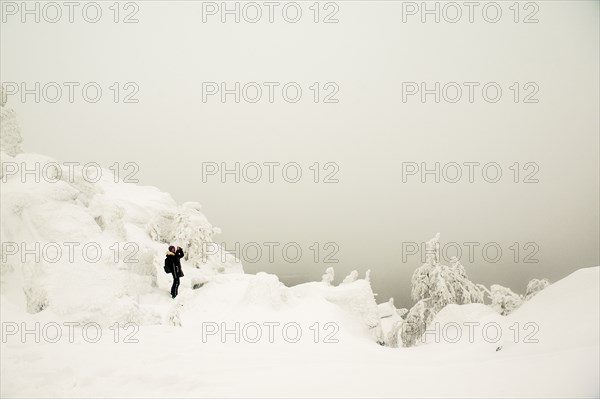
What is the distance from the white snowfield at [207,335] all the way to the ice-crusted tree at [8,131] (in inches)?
66.8

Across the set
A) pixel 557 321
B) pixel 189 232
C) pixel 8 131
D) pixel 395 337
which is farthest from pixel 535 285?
pixel 8 131

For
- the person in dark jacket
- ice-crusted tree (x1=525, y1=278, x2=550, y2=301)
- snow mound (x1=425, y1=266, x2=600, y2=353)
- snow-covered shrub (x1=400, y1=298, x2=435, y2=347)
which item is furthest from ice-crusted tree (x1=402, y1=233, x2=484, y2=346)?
the person in dark jacket

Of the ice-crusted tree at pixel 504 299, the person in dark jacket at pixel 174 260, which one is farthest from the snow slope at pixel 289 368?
the ice-crusted tree at pixel 504 299

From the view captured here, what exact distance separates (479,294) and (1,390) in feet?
90.6

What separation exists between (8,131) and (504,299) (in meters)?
30.5

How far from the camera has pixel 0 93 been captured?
1512 cm

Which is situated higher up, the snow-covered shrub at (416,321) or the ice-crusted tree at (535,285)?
the ice-crusted tree at (535,285)

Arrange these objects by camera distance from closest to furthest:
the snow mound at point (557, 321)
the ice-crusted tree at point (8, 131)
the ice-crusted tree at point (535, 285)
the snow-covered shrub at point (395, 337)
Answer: the snow mound at point (557, 321) → the ice-crusted tree at point (8, 131) → the ice-crusted tree at point (535, 285) → the snow-covered shrub at point (395, 337)

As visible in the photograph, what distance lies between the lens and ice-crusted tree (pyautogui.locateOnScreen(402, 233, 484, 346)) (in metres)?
24.8

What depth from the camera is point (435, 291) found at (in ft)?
82.9

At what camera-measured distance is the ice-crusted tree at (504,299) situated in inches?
872

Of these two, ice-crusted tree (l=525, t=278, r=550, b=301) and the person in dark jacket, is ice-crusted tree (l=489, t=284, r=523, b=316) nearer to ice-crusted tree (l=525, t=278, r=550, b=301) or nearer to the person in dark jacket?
ice-crusted tree (l=525, t=278, r=550, b=301)

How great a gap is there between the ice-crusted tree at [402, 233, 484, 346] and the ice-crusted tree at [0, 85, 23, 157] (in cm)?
2601

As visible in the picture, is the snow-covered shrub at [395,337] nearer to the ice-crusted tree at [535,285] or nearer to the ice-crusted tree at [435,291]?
the ice-crusted tree at [435,291]
